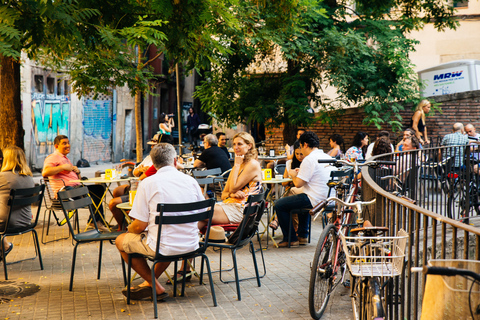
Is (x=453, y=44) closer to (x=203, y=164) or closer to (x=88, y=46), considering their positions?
(x=203, y=164)

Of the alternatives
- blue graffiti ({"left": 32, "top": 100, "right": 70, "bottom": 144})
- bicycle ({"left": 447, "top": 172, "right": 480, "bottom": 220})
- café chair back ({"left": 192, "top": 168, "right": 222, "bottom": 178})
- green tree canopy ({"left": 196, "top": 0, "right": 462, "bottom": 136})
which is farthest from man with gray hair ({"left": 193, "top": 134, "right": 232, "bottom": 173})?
blue graffiti ({"left": 32, "top": 100, "right": 70, "bottom": 144})

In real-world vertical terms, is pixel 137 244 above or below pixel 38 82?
below

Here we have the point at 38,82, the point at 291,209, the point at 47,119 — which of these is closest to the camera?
the point at 291,209

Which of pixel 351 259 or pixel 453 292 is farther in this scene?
pixel 351 259

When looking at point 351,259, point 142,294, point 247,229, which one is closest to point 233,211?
point 247,229

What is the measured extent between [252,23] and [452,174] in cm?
645

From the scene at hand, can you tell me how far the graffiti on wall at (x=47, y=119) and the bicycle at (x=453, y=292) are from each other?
1905 centimetres

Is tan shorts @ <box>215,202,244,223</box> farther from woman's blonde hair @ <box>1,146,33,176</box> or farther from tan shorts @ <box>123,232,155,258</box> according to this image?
woman's blonde hair @ <box>1,146,33,176</box>

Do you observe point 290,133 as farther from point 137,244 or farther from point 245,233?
point 137,244

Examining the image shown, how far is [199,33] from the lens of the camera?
9570 millimetres

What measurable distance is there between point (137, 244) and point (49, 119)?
16.6 m

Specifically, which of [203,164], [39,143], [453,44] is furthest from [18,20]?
[453,44]

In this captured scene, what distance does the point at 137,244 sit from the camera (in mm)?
5500

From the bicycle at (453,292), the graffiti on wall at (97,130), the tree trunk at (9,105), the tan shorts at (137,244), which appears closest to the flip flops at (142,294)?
the tan shorts at (137,244)
